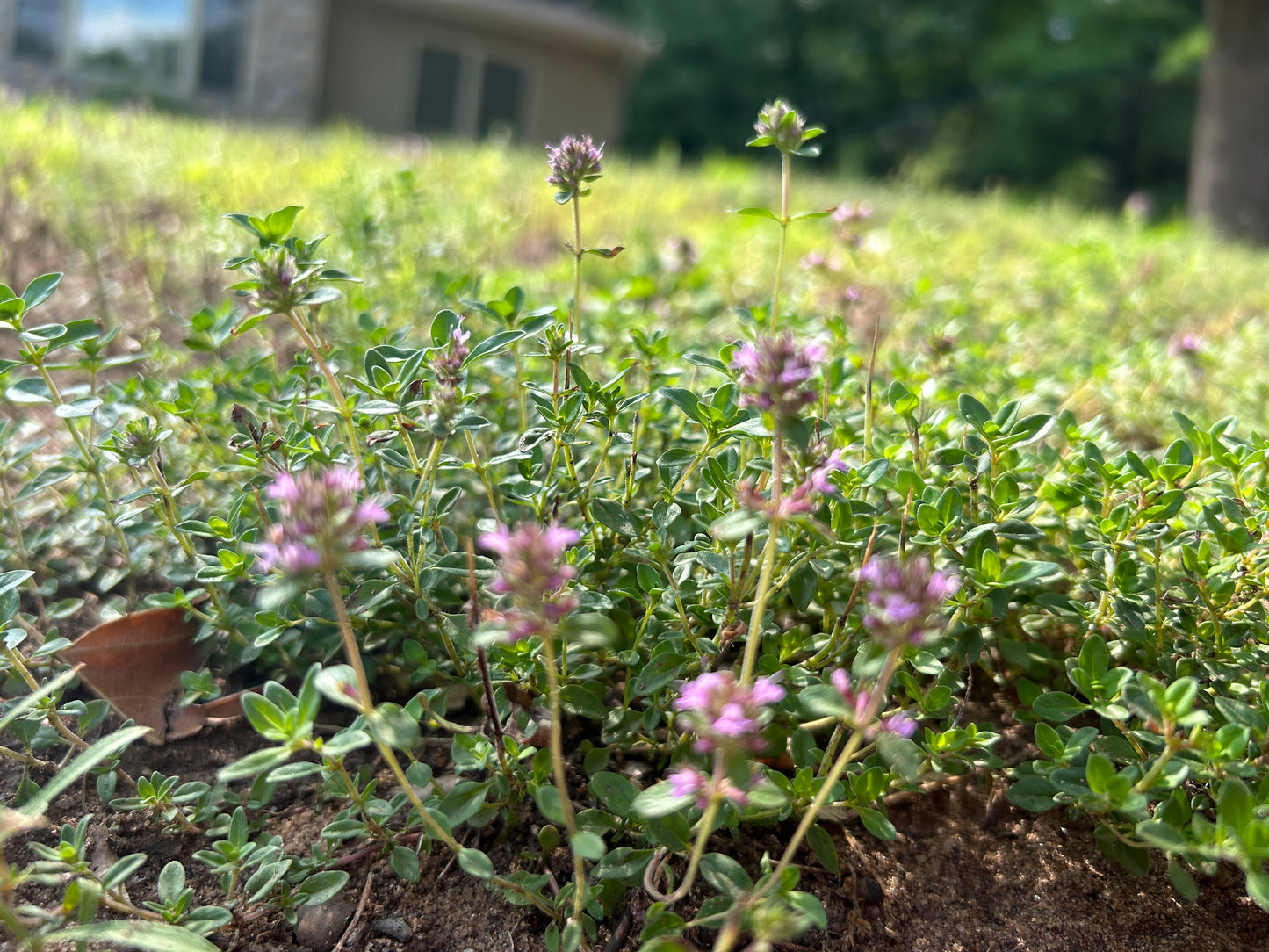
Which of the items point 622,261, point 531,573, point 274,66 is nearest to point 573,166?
point 531,573

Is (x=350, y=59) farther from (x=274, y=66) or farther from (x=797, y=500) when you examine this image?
(x=797, y=500)

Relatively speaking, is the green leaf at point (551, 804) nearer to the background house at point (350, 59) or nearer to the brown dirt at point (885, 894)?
the brown dirt at point (885, 894)

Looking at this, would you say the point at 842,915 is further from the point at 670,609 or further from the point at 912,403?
the point at 912,403

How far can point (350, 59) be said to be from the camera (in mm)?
14844

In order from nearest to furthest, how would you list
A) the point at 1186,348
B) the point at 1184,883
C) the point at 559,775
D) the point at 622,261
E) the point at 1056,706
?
1. the point at 559,775
2. the point at 1184,883
3. the point at 1056,706
4. the point at 1186,348
5. the point at 622,261

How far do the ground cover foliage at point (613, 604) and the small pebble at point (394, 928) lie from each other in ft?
0.27

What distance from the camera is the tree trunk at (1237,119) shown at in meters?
10.5

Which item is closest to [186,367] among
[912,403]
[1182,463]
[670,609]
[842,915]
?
[670,609]

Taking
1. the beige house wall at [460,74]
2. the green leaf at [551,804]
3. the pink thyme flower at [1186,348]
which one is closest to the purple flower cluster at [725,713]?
the green leaf at [551,804]

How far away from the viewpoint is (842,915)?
1421 millimetres

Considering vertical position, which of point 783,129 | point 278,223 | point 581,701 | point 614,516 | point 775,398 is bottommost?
point 581,701

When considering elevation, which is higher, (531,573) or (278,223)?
(278,223)

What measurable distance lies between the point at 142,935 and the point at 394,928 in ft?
1.20

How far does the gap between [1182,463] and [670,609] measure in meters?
0.86
